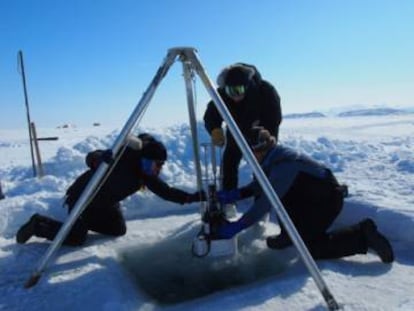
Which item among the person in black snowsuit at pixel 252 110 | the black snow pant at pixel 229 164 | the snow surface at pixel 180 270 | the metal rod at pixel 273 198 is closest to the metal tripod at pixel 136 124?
the metal rod at pixel 273 198

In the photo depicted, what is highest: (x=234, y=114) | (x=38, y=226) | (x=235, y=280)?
(x=234, y=114)

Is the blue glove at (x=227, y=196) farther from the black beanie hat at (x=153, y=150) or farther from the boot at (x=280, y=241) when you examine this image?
the black beanie hat at (x=153, y=150)

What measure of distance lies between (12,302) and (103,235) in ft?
4.53

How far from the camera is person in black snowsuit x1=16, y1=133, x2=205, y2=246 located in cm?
369

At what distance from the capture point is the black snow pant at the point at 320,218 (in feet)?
10.6

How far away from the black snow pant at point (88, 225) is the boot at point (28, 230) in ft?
0.07

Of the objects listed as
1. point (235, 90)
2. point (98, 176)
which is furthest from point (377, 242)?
point (98, 176)

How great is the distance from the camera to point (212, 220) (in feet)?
10.7

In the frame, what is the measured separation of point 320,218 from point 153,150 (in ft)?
4.76

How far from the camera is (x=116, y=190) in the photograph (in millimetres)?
3875

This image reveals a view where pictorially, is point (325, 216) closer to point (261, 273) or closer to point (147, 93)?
point (261, 273)

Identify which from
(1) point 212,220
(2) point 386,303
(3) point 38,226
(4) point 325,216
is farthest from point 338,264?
(3) point 38,226

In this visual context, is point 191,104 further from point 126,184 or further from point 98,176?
point 98,176

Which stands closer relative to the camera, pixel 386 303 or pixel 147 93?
pixel 386 303
